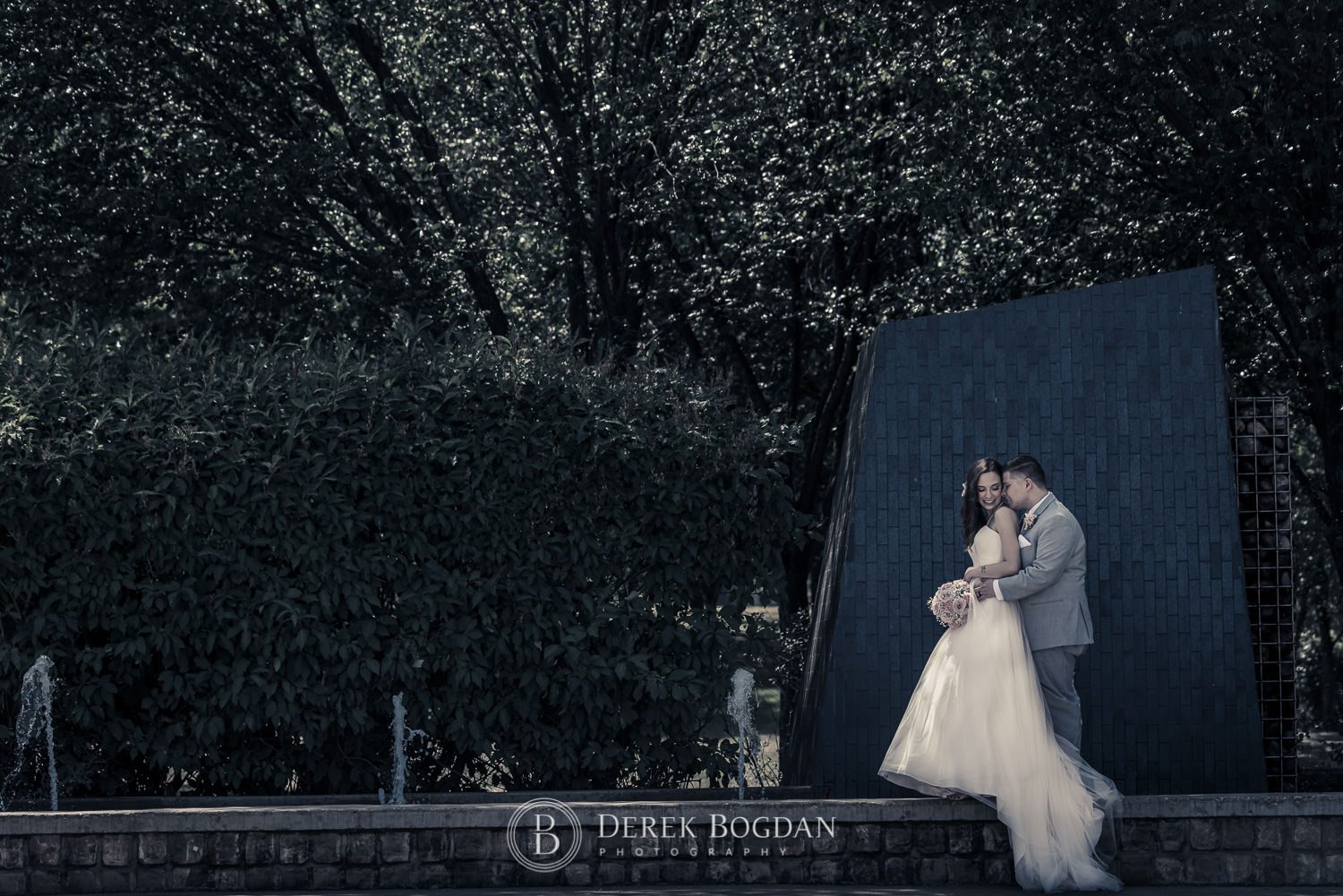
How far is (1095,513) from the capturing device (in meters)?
8.40

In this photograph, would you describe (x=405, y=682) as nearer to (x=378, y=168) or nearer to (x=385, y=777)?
(x=385, y=777)

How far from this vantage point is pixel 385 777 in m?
8.34

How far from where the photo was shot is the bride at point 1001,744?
696 cm

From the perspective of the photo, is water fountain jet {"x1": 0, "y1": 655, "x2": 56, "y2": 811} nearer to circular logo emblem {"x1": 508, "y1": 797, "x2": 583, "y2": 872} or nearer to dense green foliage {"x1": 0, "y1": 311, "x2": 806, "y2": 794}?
dense green foliage {"x1": 0, "y1": 311, "x2": 806, "y2": 794}

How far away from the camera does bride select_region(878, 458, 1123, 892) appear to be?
6961 mm

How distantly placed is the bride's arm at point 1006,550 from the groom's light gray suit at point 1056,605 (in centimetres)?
5

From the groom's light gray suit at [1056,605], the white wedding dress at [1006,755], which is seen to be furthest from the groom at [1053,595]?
the white wedding dress at [1006,755]

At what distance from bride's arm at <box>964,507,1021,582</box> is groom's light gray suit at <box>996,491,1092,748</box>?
2.0 inches

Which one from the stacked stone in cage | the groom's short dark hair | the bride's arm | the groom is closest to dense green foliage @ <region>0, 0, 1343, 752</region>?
the stacked stone in cage

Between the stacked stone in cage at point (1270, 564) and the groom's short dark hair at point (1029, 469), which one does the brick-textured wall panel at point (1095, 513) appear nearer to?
the stacked stone in cage at point (1270, 564)

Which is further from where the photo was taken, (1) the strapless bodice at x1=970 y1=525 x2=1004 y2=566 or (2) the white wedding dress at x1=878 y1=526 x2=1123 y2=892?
(1) the strapless bodice at x1=970 y1=525 x2=1004 y2=566

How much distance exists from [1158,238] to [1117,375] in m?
3.45

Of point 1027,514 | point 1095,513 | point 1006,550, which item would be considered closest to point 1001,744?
point 1006,550

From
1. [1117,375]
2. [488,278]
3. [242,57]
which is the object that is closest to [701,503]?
[1117,375]
